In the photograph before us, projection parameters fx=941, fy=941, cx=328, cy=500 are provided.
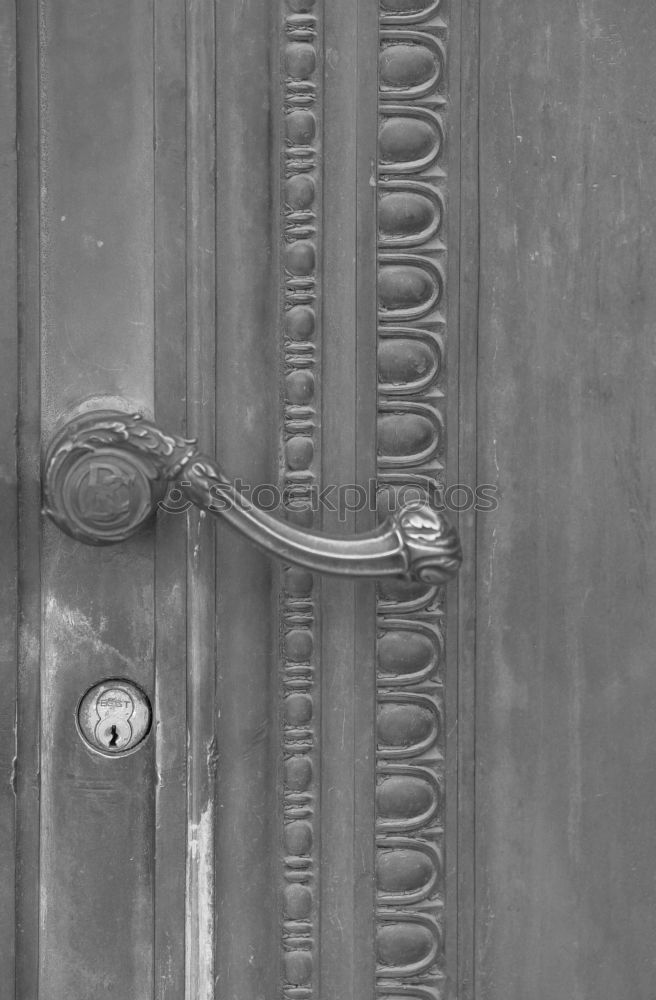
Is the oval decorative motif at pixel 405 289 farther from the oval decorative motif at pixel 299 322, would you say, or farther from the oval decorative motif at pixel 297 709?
the oval decorative motif at pixel 297 709

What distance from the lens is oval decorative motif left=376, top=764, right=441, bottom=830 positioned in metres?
0.97

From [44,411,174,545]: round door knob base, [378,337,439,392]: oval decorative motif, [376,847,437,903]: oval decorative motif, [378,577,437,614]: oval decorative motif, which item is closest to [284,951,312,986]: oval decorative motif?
[376,847,437,903]: oval decorative motif

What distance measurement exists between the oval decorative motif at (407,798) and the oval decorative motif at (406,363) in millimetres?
394

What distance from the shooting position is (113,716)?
3.19 ft

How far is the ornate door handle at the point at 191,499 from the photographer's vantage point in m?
0.89

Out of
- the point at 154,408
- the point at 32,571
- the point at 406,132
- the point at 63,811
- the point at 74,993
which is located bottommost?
the point at 74,993

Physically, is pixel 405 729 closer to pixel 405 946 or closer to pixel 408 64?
pixel 405 946

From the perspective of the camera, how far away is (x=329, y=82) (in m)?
0.94

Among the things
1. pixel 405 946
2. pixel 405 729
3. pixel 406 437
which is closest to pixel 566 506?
pixel 406 437

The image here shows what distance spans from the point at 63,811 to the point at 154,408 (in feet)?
1.40

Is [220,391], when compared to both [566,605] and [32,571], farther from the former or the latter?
[566,605]

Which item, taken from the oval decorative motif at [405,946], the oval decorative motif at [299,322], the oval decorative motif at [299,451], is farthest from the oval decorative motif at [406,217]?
the oval decorative motif at [405,946]

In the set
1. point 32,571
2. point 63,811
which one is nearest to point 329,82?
point 32,571

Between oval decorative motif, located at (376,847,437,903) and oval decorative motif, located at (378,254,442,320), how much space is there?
1.81ft
